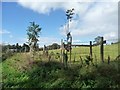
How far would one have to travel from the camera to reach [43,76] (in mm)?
16250

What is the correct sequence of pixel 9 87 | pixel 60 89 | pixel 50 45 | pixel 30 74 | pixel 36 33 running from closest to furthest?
pixel 60 89 → pixel 9 87 → pixel 30 74 → pixel 50 45 → pixel 36 33

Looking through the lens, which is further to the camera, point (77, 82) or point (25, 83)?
point (25, 83)

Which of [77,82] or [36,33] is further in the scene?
[36,33]

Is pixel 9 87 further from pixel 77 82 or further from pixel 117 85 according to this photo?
pixel 117 85

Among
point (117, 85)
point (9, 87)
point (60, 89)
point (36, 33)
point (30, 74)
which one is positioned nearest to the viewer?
point (117, 85)

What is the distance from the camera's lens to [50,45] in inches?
1416

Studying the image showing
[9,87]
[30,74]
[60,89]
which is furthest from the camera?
[30,74]

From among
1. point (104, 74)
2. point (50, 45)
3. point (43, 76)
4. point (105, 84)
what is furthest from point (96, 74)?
point (50, 45)

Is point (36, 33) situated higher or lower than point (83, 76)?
higher

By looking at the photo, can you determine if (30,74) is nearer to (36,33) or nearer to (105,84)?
(105,84)

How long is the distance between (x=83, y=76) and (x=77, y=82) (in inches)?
23.8

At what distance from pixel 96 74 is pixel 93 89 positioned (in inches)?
53.3

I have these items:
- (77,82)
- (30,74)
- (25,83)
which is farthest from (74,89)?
(30,74)

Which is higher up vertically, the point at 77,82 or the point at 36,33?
the point at 36,33
